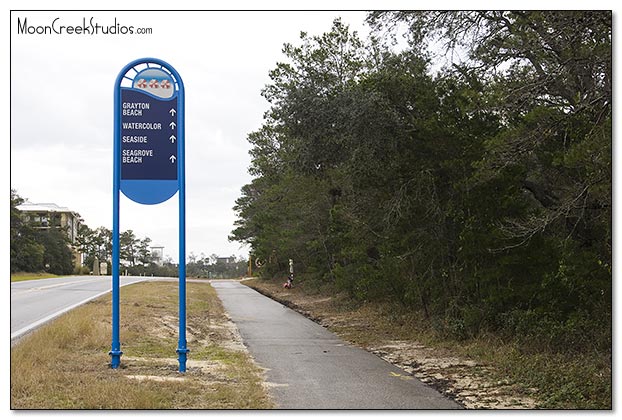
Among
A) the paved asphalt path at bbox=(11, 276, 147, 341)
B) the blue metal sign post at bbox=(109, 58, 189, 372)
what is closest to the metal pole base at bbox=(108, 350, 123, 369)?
the blue metal sign post at bbox=(109, 58, 189, 372)

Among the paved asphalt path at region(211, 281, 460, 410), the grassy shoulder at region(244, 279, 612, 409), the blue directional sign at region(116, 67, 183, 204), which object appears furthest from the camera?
the blue directional sign at region(116, 67, 183, 204)

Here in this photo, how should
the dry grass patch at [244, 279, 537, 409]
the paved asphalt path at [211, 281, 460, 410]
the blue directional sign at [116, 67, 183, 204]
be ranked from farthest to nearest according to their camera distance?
the blue directional sign at [116, 67, 183, 204]
the dry grass patch at [244, 279, 537, 409]
the paved asphalt path at [211, 281, 460, 410]

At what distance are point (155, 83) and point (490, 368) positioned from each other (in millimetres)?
6037

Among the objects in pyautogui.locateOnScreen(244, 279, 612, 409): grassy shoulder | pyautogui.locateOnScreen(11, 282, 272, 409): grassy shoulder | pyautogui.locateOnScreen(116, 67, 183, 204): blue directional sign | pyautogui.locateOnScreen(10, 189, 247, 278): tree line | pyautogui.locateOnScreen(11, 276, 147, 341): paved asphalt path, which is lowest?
pyautogui.locateOnScreen(244, 279, 612, 409): grassy shoulder

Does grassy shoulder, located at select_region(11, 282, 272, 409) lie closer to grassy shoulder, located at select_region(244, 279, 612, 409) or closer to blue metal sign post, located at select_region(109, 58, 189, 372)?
blue metal sign post, located at select_region(109, 58, 189, 372)

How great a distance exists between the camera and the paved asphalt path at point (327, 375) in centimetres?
777

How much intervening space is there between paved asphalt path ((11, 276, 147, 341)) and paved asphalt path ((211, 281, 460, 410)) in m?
4.70

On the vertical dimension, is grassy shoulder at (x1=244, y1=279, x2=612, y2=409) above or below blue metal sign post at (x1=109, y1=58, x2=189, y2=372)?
below

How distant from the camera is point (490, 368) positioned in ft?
33.0

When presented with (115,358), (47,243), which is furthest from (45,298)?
(115,358)

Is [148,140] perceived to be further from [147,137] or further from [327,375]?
[327,375]

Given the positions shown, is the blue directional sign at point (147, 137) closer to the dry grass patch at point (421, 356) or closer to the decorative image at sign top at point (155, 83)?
the decorative image at sign top at point (155, 83)

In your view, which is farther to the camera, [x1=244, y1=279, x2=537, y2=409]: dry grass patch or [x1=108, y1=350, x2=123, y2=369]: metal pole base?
[x1=108, y1=350, x2=123, y2=369]: metal pole base

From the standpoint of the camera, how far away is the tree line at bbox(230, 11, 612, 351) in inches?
353
